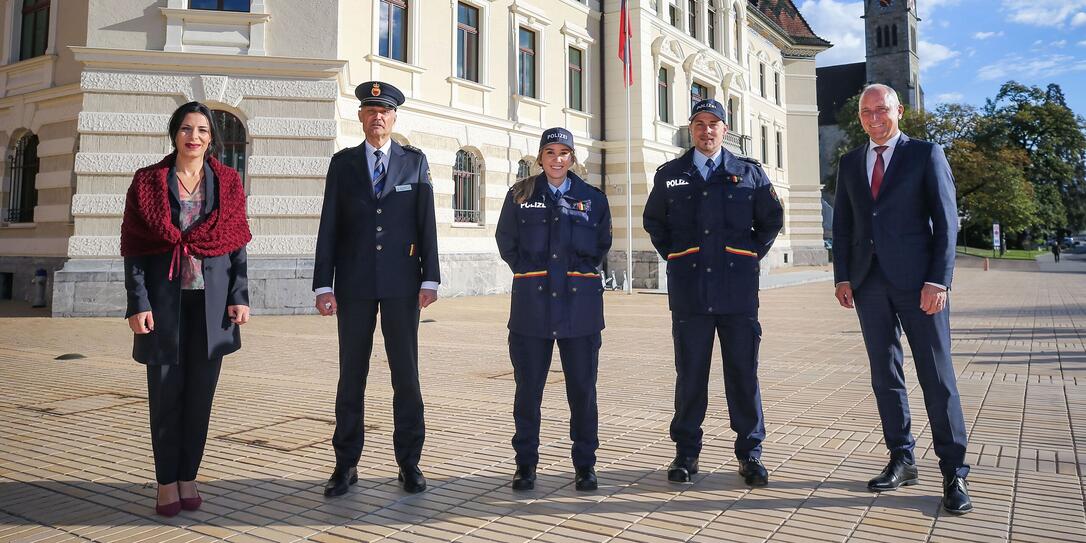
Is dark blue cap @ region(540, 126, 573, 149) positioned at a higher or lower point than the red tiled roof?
lower

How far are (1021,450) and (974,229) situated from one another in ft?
232

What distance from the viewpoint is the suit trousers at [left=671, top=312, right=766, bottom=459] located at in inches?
162

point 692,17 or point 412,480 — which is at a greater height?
point 692,17

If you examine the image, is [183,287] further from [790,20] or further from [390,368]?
[790,20]

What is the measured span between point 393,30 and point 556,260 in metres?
14.5

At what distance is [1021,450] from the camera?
4504mm

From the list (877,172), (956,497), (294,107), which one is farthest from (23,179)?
(956,497)

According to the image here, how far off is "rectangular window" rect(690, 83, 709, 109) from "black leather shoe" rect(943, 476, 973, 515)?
23854mm

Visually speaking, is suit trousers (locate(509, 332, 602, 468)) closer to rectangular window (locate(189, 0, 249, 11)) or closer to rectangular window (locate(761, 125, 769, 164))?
rectangular window (locate(189, 0, 249, 11))

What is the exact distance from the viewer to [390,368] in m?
3.99

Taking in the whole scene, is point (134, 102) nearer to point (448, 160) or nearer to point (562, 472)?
point (448, 160)

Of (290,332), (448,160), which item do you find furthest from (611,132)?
(290,332)

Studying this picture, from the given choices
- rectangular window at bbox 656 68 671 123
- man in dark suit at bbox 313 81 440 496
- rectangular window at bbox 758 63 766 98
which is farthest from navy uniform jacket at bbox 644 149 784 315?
rectangular window at bbox 758 63 766 98

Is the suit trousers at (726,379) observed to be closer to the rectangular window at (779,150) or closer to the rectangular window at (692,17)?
the rectangular window at (692,17)
